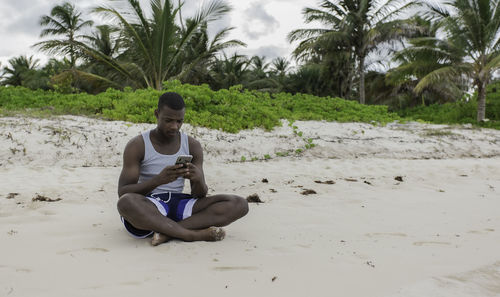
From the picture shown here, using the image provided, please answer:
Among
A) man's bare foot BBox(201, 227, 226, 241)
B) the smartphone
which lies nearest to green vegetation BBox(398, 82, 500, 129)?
man's bare foot BBox(201, 227, 226, 241)

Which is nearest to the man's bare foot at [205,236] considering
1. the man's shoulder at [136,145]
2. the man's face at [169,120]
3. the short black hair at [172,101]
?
the man's shoulder at [136,145]

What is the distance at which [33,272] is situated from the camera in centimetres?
180

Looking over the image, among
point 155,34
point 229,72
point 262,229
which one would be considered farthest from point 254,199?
point 229,72

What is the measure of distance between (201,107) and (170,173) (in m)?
5.74

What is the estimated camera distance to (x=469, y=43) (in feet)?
43.1

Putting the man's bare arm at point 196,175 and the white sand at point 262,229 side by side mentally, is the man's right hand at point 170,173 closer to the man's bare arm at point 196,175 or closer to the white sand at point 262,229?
the man's bare arm at point 196,175

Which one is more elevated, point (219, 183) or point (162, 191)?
point (162, 191)

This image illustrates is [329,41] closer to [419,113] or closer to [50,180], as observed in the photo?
[419,113]

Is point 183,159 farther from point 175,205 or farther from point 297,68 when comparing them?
point 297,68

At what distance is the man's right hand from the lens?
223 cm

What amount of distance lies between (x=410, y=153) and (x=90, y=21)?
20.2 m

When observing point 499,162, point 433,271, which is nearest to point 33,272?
point 433,271

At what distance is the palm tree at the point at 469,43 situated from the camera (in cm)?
1254

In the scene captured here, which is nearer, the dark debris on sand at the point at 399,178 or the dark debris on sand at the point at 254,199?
the dark debris on sand at the point at 254,199
